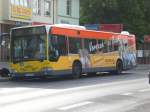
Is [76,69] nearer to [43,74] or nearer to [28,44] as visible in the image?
[43,74]

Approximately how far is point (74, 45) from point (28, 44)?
2.71 m

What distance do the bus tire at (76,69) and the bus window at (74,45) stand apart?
0.63 metres

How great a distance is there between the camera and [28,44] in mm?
25609

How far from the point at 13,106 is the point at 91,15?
152 feet

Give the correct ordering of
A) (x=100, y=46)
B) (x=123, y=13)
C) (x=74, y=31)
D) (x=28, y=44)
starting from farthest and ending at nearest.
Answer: (x=123, y=13), (x=100, y=46), (x=74, y=31), (x=28, y=44)

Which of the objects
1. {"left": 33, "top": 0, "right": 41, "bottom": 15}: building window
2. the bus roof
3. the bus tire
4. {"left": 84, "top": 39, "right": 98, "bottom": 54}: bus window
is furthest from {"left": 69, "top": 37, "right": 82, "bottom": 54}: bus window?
{"left": 33, "top": 0, "right": 41, "bottom": 15}: building window

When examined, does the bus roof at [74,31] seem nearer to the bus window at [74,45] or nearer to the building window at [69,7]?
the bus window at [74,45]

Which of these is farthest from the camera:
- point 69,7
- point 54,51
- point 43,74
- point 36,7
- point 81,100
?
point 69,7

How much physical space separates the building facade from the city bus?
9.82 m

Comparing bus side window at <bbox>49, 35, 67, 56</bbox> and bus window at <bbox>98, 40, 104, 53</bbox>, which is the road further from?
bus window at <bbox>98, 40, 104, 53</bbox>

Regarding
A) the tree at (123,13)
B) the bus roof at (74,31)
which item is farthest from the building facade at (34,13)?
the bus roof at (74,31)

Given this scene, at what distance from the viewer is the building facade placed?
41094 mm

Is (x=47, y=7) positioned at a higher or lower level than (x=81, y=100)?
higher

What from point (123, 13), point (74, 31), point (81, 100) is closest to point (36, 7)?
point (123, 13)
